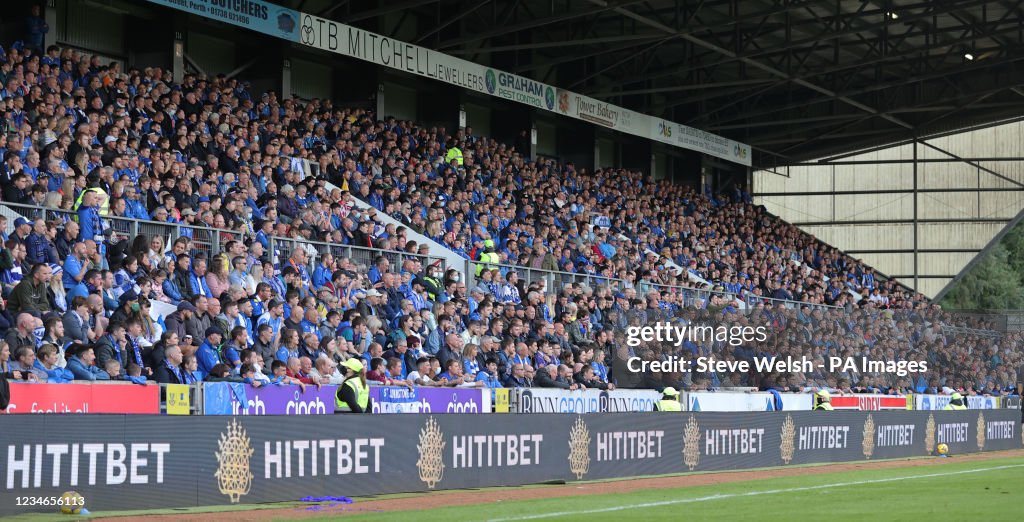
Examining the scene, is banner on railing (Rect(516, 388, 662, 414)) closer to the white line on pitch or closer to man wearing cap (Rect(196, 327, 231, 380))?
the white line on pitch

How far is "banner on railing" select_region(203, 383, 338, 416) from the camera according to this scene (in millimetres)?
14641

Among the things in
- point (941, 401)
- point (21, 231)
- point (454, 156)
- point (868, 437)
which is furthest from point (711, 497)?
point (941, 401)

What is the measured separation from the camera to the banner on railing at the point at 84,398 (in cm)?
1286

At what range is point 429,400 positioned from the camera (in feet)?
59.2

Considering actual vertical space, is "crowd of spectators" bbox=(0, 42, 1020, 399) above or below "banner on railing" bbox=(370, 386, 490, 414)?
above

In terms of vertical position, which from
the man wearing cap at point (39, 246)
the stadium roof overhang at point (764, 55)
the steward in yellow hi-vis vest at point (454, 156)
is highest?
the stadium roof overhang at point (764, 55)

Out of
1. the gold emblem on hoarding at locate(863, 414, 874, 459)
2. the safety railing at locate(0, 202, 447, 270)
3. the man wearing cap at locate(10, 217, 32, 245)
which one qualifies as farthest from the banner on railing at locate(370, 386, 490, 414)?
the gold emblem on hoarding at locate(863, 414, 874, 459)

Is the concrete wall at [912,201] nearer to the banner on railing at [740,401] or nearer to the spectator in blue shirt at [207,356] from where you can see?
the banner on railing at [740,401]

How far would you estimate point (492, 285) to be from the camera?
953 inches

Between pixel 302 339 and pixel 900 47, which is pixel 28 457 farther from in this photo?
pixel 900 47

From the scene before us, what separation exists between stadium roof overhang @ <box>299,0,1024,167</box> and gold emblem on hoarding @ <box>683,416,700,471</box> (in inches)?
537

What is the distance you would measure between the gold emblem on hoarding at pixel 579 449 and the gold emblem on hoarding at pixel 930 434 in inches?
484

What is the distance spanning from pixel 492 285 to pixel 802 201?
33.1m

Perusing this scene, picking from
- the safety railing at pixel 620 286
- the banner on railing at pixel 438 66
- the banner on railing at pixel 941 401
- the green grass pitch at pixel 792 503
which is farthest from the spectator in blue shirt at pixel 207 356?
the banner on railing at pixel 941 401
